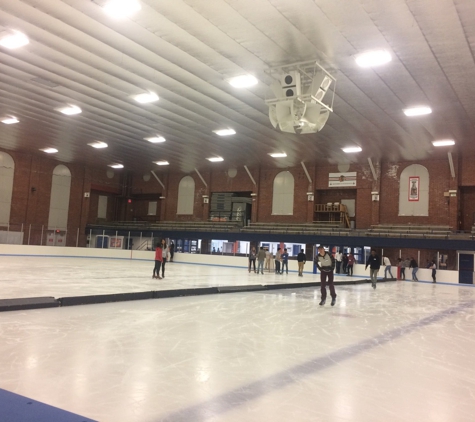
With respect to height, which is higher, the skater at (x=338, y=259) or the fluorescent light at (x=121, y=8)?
the fluorescent light at (x=121, y=8)

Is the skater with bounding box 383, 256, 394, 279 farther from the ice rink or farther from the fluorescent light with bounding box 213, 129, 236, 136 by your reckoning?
the ice rink

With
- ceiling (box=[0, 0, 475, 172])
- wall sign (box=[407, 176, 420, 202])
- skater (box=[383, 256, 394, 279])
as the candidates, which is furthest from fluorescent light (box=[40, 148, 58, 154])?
wall sign (box=[407, 176, 420, 202])

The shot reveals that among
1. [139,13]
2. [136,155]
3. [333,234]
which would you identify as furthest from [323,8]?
[136,155]

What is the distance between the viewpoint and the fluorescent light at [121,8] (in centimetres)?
1004

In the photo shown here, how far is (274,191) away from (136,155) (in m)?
10.7

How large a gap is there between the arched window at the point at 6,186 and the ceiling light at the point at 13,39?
2072 cm

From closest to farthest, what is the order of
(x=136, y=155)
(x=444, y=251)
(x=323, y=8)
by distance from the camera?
(x=323, y=8) → (x=444, y=251) → (x=136, y=155)

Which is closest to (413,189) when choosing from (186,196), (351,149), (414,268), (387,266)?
(414,268)

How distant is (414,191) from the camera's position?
88.1 ft

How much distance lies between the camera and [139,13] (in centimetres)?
1051

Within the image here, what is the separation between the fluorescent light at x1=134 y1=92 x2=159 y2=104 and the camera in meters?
16.3

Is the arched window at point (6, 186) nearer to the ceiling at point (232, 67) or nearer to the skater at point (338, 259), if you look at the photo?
the ceiling at point (232, 67)

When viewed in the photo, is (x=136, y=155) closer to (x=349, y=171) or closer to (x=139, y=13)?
(x=349, y=171)

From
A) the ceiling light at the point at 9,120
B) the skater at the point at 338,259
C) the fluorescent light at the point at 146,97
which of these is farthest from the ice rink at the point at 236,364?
the skater at the point at 338,259
